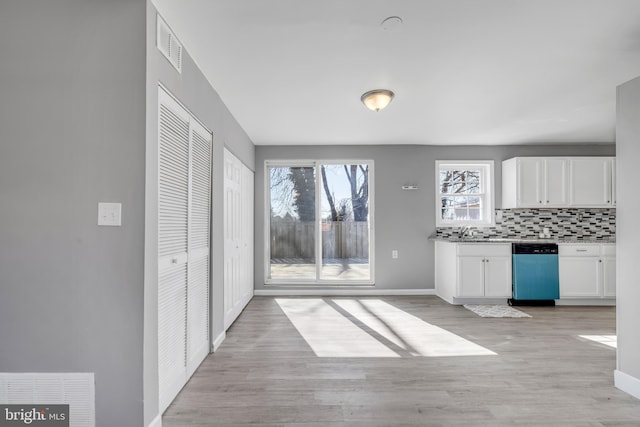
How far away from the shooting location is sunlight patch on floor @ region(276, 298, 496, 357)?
2936 mm

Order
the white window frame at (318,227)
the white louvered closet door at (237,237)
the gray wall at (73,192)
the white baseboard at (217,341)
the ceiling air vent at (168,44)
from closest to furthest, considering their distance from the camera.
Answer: the gray wall at (73,192) → the ceiling air vent at (168,44) → the white baseboard at (217,341) → the white louvered closet door at (237,237) → the white window frame at (318,227)

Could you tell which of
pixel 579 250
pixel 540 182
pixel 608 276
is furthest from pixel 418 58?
pixel 608 276

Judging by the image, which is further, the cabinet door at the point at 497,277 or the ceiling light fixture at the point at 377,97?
the cabinet door at the point at 497,277

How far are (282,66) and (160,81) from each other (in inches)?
39.8

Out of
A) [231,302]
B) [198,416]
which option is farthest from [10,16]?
[231,302]

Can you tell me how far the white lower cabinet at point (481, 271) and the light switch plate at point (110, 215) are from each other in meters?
4.21

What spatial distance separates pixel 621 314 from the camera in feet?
7.63

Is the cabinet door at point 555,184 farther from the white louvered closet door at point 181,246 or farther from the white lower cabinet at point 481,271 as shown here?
the white louvered closet door at point 181,246

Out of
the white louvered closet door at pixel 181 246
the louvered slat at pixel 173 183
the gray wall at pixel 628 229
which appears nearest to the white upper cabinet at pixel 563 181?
the gray wall at pixel 628 229

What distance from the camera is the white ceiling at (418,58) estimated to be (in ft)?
6.26

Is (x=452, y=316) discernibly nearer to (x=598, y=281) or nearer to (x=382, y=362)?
(x=382, y=362)

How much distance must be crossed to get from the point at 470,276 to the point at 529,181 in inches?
69.8

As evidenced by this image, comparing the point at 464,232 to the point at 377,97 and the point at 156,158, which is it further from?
the point at 156,158

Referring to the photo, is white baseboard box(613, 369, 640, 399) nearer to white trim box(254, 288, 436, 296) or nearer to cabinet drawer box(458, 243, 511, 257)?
cabinet drawer box(458, 243, 511, 257)
